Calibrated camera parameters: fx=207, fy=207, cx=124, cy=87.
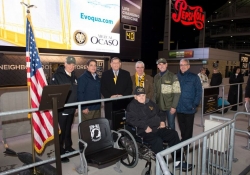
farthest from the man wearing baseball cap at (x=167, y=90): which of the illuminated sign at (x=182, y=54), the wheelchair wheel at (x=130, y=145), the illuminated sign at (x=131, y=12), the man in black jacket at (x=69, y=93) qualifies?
the illuminated sign at (x=182, y=54)

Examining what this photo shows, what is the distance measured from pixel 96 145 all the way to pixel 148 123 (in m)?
0.93

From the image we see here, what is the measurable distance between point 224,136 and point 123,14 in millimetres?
5891

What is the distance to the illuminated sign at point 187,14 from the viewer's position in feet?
61.7

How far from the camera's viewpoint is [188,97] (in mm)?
3953

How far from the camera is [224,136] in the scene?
3.21m

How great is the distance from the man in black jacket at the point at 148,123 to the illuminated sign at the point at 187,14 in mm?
17037

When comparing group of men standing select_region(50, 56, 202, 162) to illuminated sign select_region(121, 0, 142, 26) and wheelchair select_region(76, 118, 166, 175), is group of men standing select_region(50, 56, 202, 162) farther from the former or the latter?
illuminated sign select_region(121, 0, 142, 26)

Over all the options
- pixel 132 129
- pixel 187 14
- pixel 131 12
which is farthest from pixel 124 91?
pixel 187 14

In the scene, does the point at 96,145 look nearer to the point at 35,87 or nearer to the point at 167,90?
the point at 35,87

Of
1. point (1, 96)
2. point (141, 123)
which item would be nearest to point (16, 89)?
point (1, 96)

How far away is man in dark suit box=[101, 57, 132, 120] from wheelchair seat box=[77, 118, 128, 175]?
3.36 feet

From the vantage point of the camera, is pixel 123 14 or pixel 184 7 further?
pixel 184 7

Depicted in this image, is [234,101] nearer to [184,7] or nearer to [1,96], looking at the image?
[1,96]

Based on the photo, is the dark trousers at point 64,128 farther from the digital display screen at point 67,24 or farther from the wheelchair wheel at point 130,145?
the digital display screen at point 67,24
